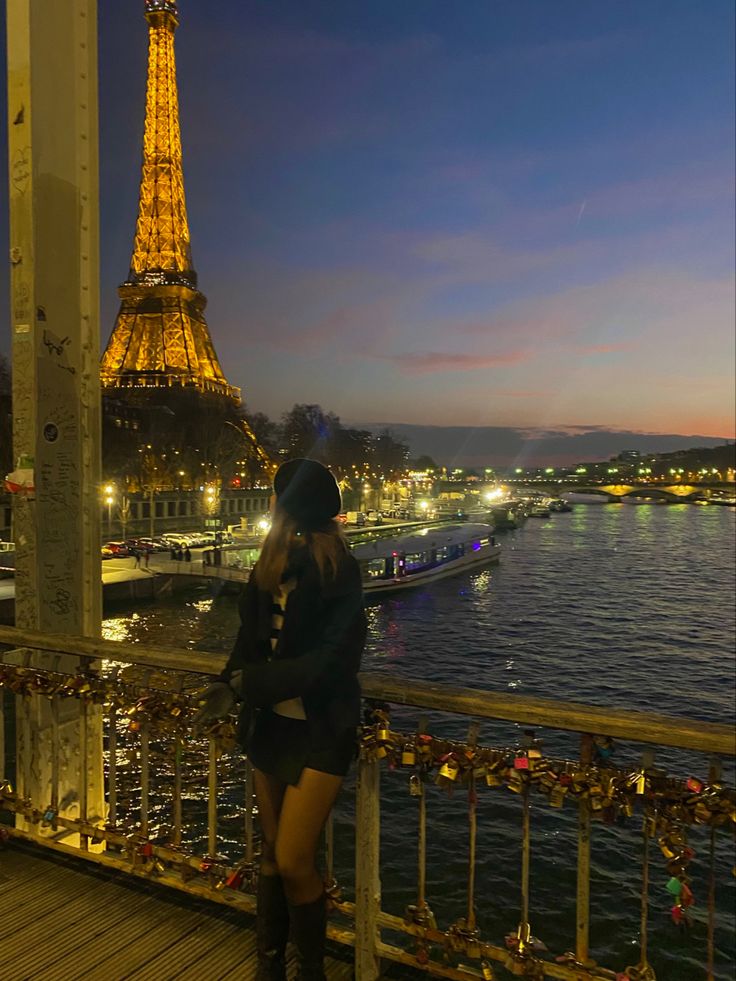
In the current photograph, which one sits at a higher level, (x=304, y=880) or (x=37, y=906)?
(x=304, y=880)

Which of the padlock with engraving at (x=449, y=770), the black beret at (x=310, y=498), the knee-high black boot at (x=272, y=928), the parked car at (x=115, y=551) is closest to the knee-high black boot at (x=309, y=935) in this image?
the knee-high black boot at (x=272, y=928)

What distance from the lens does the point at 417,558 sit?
182ft

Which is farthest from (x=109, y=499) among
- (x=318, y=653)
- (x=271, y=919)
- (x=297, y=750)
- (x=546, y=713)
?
(x=546, y=713)

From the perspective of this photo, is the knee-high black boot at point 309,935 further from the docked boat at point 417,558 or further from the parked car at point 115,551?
the parked car at point 115,551

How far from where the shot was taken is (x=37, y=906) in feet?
13.8

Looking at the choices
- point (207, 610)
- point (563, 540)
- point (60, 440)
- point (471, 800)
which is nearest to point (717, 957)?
point (471, 800)

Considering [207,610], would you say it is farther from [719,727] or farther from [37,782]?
[719,727]

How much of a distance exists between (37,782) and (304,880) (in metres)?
2.55

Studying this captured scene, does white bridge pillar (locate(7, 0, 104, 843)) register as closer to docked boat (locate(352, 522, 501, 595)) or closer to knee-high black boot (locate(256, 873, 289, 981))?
knee-high black boot (locate(256, 873, 289, 981))

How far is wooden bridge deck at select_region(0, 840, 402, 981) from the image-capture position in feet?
12.1

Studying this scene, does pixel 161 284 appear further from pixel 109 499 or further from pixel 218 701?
pixel 218 701

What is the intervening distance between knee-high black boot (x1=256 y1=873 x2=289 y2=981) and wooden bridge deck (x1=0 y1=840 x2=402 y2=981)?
0.32m

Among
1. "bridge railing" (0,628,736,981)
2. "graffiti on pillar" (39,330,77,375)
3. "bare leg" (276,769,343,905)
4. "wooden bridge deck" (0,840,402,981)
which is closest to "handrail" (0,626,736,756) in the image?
"bridge railing" (0,628,736,981)

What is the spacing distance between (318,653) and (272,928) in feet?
4.90
